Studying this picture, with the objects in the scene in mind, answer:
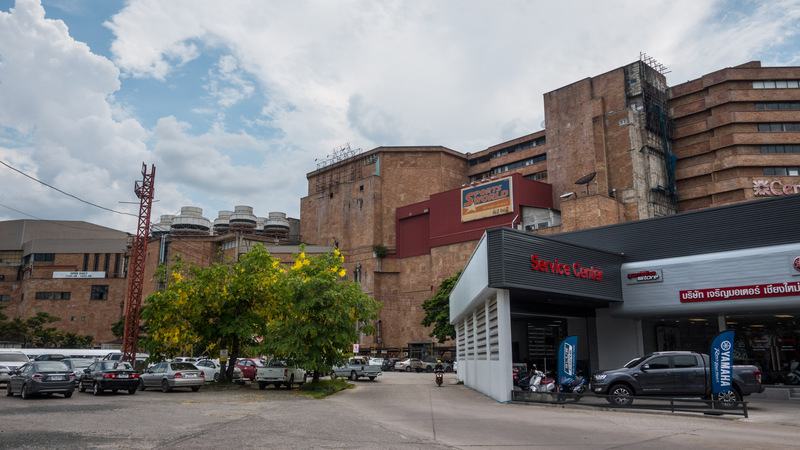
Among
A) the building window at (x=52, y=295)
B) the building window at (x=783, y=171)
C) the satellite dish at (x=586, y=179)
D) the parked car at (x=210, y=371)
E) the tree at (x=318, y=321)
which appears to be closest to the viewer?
the tree at (x=318, y=321)

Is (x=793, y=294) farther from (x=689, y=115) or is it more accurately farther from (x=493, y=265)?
(x=689, y=115)

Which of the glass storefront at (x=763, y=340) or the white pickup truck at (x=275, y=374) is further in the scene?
the white pickup truck at (x=275, y=374)

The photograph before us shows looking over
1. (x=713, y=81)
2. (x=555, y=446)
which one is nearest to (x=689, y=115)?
(x=713, y=81)

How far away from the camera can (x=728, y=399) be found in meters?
17.0

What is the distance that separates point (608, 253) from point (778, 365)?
25.2 ft

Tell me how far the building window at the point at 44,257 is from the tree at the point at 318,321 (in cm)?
8868

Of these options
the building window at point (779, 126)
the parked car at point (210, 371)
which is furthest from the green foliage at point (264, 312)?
the building window at point (779, 126)

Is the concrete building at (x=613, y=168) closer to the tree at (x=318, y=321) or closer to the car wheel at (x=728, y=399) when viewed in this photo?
the tree at (x=318, y=321)

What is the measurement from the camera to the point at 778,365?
22.4 meters

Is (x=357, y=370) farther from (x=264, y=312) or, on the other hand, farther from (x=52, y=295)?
(x=52, y=295)

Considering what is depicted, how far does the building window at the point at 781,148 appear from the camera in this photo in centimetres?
6251

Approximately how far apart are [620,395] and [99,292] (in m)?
95.8

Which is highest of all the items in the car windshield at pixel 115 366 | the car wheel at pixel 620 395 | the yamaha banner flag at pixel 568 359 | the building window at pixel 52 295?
the building window at pixel 52 295

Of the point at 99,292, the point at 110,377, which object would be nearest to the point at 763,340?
the point at 110,377
